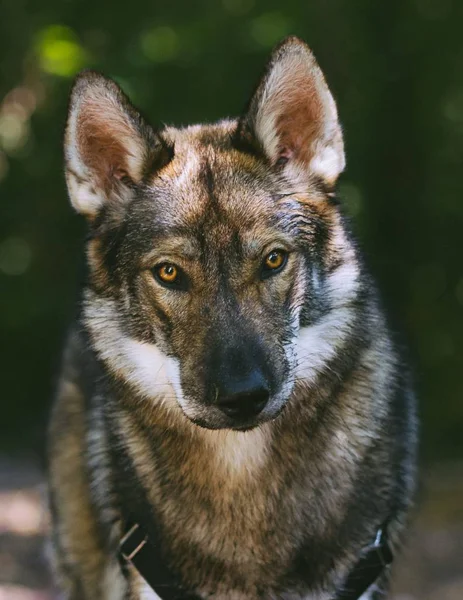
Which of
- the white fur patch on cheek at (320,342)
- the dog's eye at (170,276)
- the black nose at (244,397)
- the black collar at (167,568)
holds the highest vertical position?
the dog's eye at (170,276)

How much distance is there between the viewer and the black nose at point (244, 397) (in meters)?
2.83

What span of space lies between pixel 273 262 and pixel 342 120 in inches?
166

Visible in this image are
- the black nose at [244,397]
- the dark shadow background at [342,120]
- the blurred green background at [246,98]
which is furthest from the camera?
the blurred green background at [246,98]

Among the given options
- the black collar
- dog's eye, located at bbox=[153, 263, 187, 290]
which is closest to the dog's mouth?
dog's eye, located at bbox=[153, 263, 187, 290]

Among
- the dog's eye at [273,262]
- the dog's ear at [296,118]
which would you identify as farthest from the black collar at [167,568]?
the dog's ear at [296,118]

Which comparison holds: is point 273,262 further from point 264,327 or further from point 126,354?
point 126,354

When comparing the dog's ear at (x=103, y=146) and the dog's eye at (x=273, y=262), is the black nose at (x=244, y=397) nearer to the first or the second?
the dog's eye at (x=273, y=262)

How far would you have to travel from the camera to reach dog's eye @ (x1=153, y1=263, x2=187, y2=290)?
10.1 ft

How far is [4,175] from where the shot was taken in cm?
795

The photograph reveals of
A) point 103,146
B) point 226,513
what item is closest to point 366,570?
point 226,513

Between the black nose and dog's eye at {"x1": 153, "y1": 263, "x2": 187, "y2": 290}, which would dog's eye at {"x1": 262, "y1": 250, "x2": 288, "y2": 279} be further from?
the black nose

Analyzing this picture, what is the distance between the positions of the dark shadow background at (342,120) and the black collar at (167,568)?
297 cm

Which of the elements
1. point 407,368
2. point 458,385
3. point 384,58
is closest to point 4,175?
point 384,58

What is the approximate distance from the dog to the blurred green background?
9.86 ft
